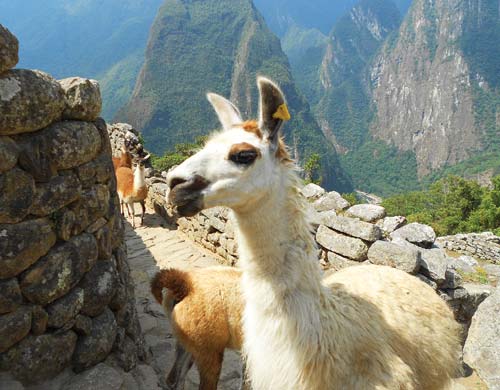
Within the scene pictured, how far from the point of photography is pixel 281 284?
1938 millimetres

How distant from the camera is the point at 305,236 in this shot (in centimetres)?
203

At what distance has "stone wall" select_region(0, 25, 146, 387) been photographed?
7.23 ft

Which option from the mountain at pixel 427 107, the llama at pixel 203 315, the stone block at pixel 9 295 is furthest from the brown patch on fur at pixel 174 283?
the mountain at pixel 427 107

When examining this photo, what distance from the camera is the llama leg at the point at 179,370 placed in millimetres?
3297

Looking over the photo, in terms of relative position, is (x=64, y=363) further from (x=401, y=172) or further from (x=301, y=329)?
(x=401, y=172)

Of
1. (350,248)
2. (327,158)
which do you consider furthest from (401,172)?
(350,248)

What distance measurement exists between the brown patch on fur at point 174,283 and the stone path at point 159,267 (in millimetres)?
858

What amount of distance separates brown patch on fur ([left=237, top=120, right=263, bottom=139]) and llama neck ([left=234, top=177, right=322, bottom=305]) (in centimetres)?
33

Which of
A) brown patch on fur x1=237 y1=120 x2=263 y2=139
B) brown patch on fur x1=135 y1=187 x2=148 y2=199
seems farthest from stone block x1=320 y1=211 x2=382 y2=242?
brown patch on fur x1=135 y1=187 x2=148 y2=199

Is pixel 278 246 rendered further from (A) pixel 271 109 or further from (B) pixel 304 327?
(A) pixel 271 109

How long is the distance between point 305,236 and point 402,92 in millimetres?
171073

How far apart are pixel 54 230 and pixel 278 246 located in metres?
1.62

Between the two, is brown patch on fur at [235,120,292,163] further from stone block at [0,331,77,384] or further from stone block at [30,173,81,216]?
stone block at [0,331,77,384]

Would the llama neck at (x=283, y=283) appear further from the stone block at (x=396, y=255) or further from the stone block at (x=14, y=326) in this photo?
the stone block at (x=396, y=255)
